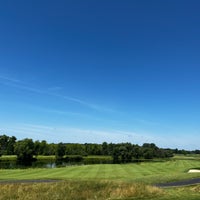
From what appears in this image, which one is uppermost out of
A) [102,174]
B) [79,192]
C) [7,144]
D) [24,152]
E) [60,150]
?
[7,144]

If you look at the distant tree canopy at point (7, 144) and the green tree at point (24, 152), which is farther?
the distant tree canopy at point (7, 144)

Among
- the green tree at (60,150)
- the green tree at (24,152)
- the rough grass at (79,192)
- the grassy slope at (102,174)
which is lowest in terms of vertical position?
the rough grass at (79,192)

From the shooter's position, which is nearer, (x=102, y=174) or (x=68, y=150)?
(x=102, y=174)

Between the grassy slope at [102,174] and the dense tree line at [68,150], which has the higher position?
the dense tree line at [68,150]

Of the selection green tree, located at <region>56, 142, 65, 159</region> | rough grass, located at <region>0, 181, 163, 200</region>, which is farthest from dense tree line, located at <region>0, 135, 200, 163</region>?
rough grass, located at <region>0, 181, 163, 200</region>

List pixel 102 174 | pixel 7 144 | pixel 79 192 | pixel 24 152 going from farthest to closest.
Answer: pixel 7 144, pixel 24 152, pixel 102 174, pixel 79 192

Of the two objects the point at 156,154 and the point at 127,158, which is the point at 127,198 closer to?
the point at 127,158

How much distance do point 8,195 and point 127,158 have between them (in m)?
150

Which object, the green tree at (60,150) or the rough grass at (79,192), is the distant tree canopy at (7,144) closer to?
the green tree at (60,150)

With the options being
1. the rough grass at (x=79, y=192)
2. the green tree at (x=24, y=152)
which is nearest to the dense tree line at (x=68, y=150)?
the green tree at (x=24, y=152)

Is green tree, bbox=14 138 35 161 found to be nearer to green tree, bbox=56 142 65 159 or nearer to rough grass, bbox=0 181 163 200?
green tree, bbox=56 142 65 159

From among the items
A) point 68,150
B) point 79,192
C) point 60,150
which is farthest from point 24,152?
point 79,192

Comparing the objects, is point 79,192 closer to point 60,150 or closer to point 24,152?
point 24,152

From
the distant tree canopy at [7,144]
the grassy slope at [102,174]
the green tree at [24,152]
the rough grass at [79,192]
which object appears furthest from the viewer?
the distant tree canopy at [7,144]
